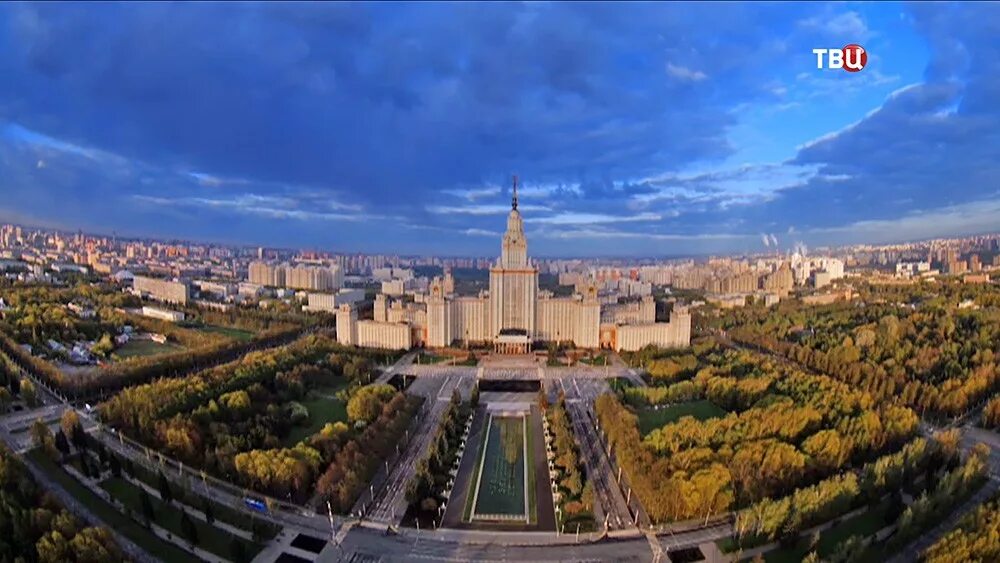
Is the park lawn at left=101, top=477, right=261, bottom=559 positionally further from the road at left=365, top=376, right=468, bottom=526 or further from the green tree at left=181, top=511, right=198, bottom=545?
the road at left=365, top=376, right=468, bottom=526

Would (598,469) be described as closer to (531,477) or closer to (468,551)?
(531,477)

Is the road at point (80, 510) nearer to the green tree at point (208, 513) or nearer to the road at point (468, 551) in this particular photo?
the green tree at point (208, 513)

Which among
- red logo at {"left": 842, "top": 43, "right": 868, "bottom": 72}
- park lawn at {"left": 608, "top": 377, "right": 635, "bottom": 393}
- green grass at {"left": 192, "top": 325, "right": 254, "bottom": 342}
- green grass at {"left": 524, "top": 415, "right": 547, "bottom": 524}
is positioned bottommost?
green grass at {"left": 524, "top": 415, "right": 547, "bottom": 524}

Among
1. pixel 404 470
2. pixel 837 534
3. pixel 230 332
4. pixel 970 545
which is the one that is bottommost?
pixel 837 534

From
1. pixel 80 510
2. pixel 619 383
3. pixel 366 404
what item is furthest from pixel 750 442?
pixel 80 510

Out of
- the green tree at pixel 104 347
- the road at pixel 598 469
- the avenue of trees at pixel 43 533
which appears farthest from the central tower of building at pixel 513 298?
the avenue of trees at pixel 43 533

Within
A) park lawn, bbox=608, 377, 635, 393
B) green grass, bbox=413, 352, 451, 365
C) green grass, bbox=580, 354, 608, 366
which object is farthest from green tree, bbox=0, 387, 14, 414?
green grass, bbox=580, 354, 608, 366
